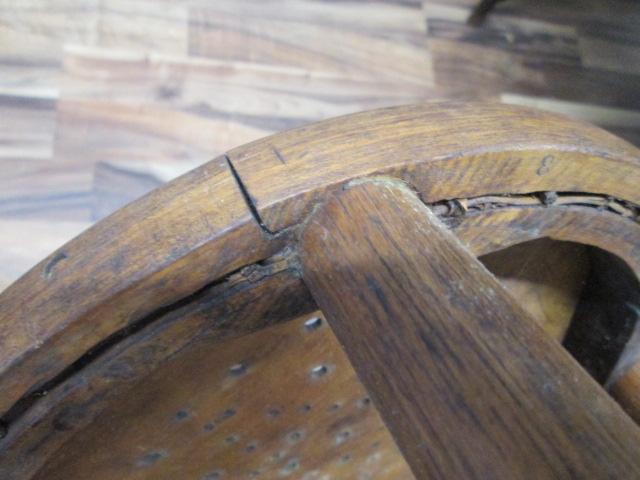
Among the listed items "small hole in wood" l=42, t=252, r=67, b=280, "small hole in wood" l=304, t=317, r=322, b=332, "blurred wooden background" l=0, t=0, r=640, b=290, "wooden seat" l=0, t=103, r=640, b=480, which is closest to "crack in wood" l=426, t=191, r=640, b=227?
"wooden seat" l=0, t=103, r=640, b=480

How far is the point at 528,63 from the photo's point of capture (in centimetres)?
171

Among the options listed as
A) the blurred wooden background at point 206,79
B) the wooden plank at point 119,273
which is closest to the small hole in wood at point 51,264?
the wooden plank at point 119,273

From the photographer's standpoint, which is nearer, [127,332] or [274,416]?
[127,332]

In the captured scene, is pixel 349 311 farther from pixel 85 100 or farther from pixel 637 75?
pixel 637 75

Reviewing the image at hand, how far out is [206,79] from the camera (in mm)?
1409

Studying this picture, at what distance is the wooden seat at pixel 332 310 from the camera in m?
0.31

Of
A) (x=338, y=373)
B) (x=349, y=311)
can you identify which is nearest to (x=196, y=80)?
(x=338, y=373)

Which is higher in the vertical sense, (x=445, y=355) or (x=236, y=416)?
(x=236, y=416)

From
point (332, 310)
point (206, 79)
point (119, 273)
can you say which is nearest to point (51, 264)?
point (119, 273)

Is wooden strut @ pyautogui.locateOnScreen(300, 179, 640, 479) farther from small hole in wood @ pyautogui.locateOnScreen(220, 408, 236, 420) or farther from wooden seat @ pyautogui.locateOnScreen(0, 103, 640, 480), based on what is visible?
small hole in wood @ pyautogui.locateOnScreen(220, 408, 236, 420)

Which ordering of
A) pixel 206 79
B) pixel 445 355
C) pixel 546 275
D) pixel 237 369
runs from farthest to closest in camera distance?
pixel 206 79, pixel 546 275, pixel 237 369, pixel 445 355

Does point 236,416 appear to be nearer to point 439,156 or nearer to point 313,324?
point 313,324

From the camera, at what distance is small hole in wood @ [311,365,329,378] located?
0.51 meters

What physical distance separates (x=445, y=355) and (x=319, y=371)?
0.63 feet
